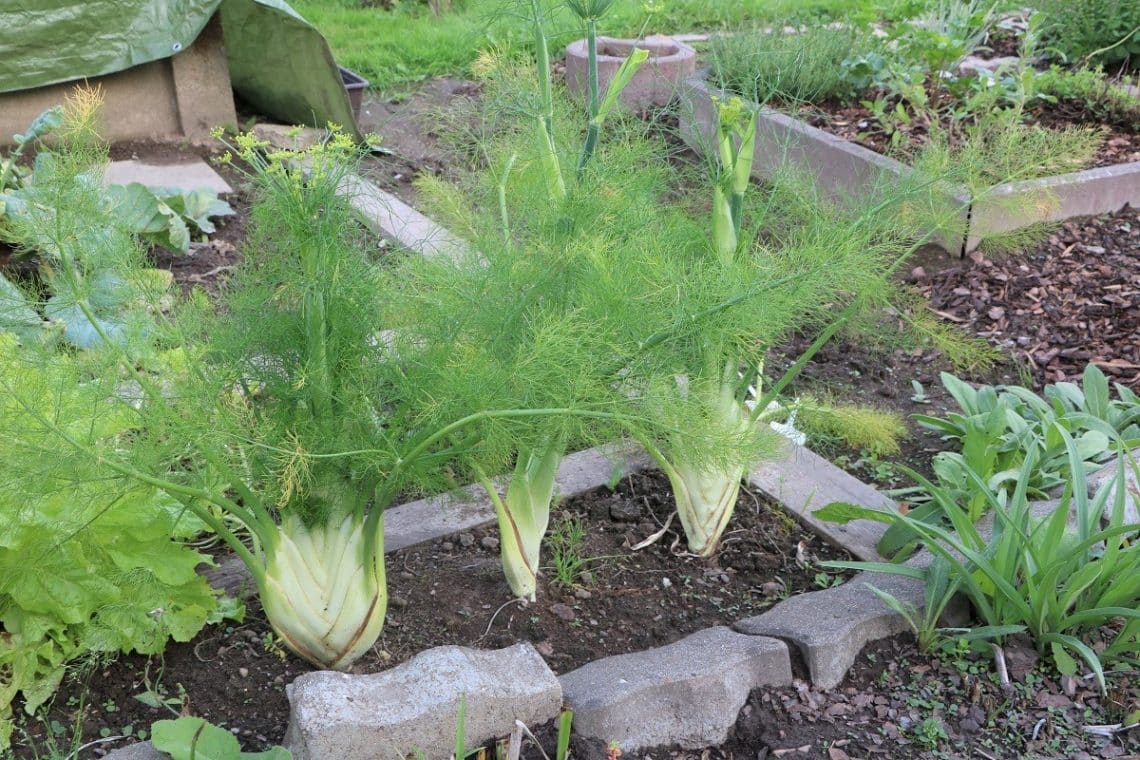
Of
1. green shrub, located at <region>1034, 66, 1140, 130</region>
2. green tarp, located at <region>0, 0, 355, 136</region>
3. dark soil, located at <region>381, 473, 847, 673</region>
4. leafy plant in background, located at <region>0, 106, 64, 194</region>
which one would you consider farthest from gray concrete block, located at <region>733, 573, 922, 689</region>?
green shrub, located at <region>1034, 66, 1140, 130</region>

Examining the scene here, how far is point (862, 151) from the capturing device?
191 inches

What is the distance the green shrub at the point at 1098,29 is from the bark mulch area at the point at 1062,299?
2.06 metres

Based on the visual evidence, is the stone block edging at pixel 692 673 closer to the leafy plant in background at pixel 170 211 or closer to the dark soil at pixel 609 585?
the dark soil at pixel 609 585

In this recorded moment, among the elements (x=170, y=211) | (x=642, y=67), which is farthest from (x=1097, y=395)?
(x=642, y=67)

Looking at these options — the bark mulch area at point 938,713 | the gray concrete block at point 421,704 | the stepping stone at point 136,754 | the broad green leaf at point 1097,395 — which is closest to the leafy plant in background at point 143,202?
the stepping stone at point 136,754

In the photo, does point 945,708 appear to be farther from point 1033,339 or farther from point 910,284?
point 910,284

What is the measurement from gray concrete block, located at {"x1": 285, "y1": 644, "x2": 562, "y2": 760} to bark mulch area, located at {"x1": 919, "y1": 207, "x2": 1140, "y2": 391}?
2361 mm

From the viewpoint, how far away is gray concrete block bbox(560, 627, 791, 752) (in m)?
2.10

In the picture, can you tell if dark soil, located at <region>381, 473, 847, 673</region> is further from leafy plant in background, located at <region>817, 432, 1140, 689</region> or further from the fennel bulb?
leafy plant in background, located at <region>817, 432, 1140, 689</region>

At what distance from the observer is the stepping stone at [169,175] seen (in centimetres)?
497

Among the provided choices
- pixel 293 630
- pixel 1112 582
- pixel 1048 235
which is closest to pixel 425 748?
pixel 293 630

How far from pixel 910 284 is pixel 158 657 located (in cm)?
311

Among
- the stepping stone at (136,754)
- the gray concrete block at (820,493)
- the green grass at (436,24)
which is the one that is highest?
the green grass at (436,24)

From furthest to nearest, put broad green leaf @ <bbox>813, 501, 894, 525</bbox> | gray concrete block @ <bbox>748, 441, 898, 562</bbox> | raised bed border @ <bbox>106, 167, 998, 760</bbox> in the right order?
1. gray concrete block @ <bbox>748, 441, 898, 562</bbox>
2. broad green leaf @ <bbox>813, 501, 894, 525</bbox>
3. raised bed border @ <bbox>106, 167, 998, 760</bbox>
